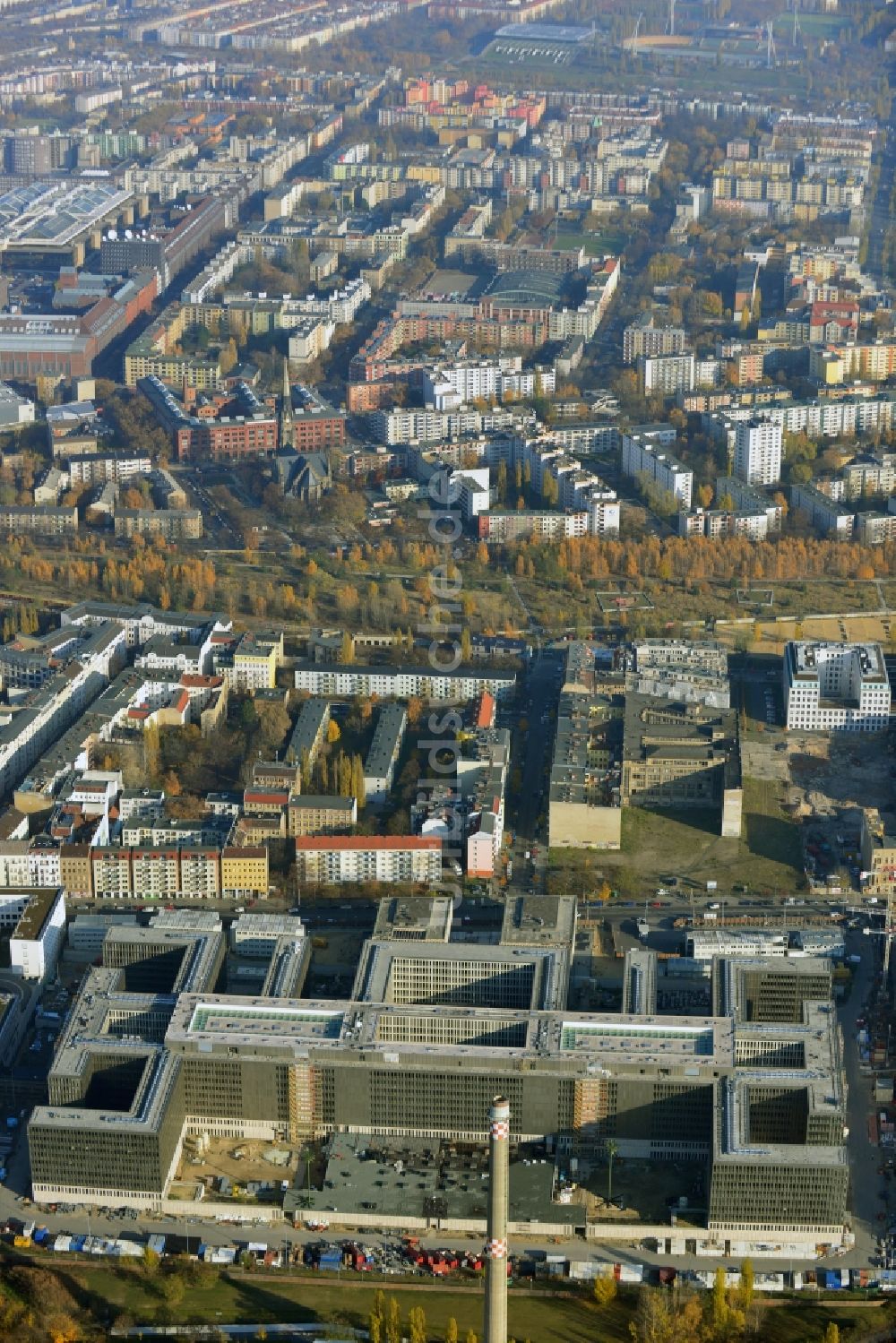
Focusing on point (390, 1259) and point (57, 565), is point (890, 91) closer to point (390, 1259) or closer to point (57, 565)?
point (57, 565)

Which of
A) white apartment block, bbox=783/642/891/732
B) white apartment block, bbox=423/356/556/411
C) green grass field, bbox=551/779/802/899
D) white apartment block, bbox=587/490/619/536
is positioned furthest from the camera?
white apartment block, bbox=423/356/556/411

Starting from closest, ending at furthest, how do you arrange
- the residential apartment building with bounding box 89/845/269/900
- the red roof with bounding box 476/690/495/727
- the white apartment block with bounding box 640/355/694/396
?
the residential apartment building with bounding box 89/845/269/900 → the red roof with bounding box 476/690/495/727 → the white apartment block with bounding box 640/355/694/396

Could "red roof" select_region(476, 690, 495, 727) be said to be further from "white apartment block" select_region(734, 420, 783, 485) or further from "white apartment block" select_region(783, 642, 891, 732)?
"white apartment block" select_region(734, 420, 783, 485)

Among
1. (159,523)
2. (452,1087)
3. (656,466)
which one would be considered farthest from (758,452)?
(452,1087)

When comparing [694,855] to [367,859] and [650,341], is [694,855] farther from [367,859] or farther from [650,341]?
[650,341]

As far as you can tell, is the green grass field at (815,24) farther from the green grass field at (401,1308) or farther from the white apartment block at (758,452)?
the green grass field at (401,1308)

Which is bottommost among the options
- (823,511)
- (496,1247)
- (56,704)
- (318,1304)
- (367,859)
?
(318,1304)

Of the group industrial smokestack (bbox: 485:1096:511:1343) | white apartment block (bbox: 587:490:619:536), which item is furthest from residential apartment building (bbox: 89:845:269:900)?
white apartment block (bbox: 587:490:619:536)
